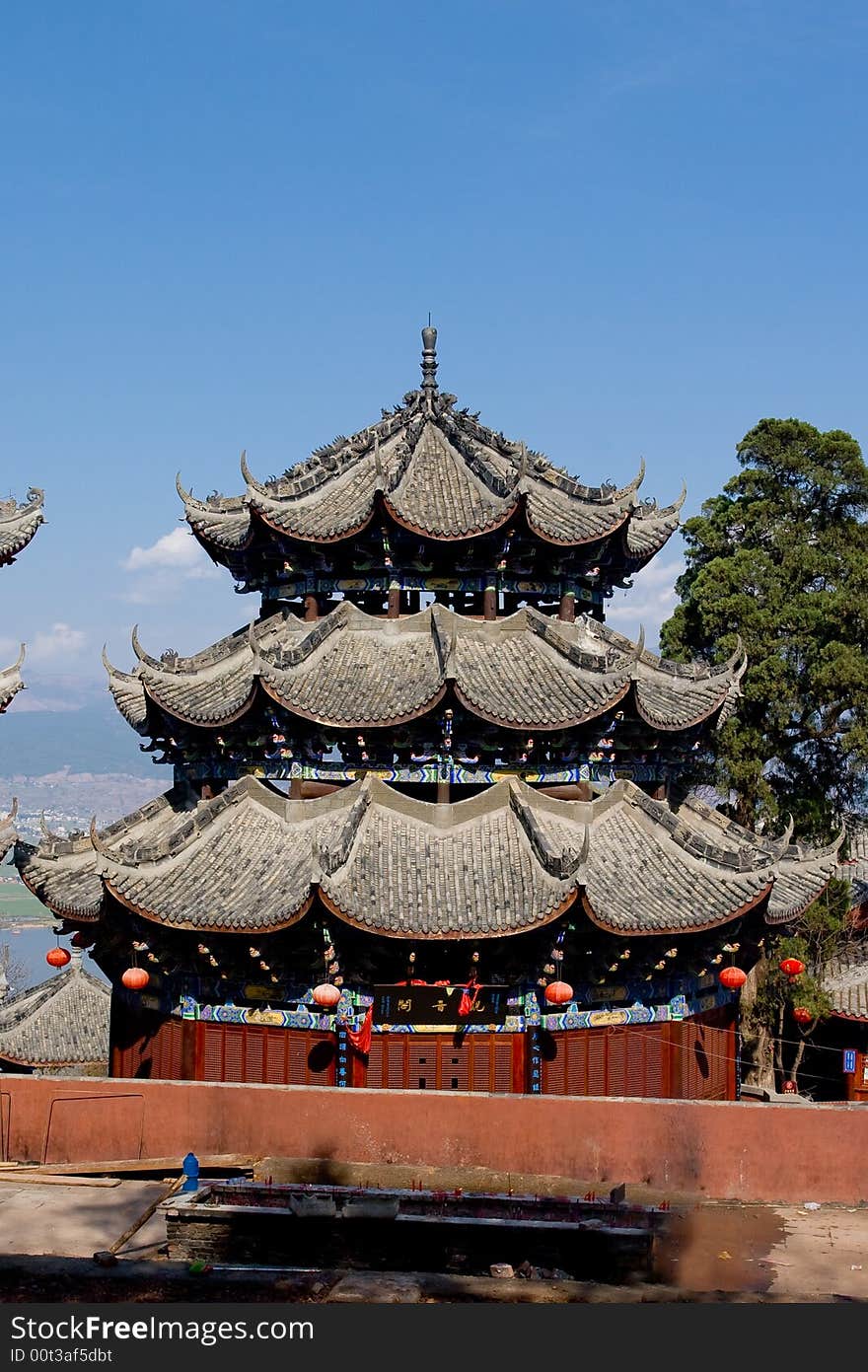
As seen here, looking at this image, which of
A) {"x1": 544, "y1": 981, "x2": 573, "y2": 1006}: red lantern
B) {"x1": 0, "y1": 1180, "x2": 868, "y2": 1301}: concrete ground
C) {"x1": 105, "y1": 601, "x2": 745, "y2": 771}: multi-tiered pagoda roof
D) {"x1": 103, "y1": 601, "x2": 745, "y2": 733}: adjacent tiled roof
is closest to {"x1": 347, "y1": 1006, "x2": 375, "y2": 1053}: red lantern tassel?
{"x1": 544, "y1": 981, "x2": 573, "y2": 1006}: red lantern

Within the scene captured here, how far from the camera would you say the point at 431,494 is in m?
25.3

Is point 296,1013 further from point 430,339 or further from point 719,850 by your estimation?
point 430,339

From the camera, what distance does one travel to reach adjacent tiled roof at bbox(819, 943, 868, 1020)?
1158 inches

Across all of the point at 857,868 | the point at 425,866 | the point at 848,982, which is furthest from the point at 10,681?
the point at 857,868

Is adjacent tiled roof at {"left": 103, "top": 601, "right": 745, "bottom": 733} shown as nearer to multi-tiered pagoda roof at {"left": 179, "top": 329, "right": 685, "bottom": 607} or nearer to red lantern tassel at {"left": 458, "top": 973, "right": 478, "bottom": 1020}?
multi-tiered pagoda roof at {"left": 179, "top": 329, "right": 685, "bottom": 607}

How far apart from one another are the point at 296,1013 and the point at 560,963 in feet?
13.5

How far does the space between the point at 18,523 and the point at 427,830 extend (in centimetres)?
1160

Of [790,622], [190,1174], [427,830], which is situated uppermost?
[790,622]

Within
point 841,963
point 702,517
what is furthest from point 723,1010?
point 702,517

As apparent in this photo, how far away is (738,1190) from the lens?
1844cm

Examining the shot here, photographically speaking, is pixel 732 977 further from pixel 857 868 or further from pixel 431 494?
pixel 857 868

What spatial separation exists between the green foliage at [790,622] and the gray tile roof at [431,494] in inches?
187

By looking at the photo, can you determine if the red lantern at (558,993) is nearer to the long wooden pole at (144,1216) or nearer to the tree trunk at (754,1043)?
the long wooden pole at (144,1216)

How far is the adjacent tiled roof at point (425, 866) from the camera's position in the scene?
20.8 m
